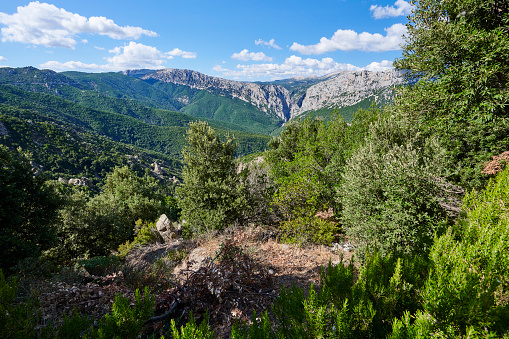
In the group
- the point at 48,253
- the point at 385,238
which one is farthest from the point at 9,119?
the point at 385,238

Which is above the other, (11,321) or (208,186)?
(11,321)

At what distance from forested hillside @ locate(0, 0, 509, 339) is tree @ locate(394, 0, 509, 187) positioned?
71mm

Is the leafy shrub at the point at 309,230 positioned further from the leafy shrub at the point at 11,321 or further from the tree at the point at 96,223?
the tree at the point at 96,223

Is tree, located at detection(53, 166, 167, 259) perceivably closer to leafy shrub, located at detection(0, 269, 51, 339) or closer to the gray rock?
the gray rock

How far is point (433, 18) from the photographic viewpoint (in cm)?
1034

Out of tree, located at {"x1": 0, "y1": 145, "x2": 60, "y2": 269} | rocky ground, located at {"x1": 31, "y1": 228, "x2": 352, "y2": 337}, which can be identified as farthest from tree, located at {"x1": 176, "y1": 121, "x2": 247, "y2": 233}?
tree, located at {"x1": 0, "y1": 145, "x2": 60, "y2": 269}

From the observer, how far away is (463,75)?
8.52 meters

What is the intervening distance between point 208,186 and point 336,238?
8890 mm

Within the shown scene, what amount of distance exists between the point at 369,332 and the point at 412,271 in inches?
55.5

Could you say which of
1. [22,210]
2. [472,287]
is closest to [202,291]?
[472,287]

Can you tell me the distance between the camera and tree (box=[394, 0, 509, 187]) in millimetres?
8188

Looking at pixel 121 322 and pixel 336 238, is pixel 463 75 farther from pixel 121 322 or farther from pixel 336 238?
pixel 121 322

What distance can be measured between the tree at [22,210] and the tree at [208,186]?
7.60 m

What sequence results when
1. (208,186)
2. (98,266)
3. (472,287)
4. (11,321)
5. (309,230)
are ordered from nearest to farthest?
(472,287) < (11,321) < (98,266) < (309,230) < (208,186)
